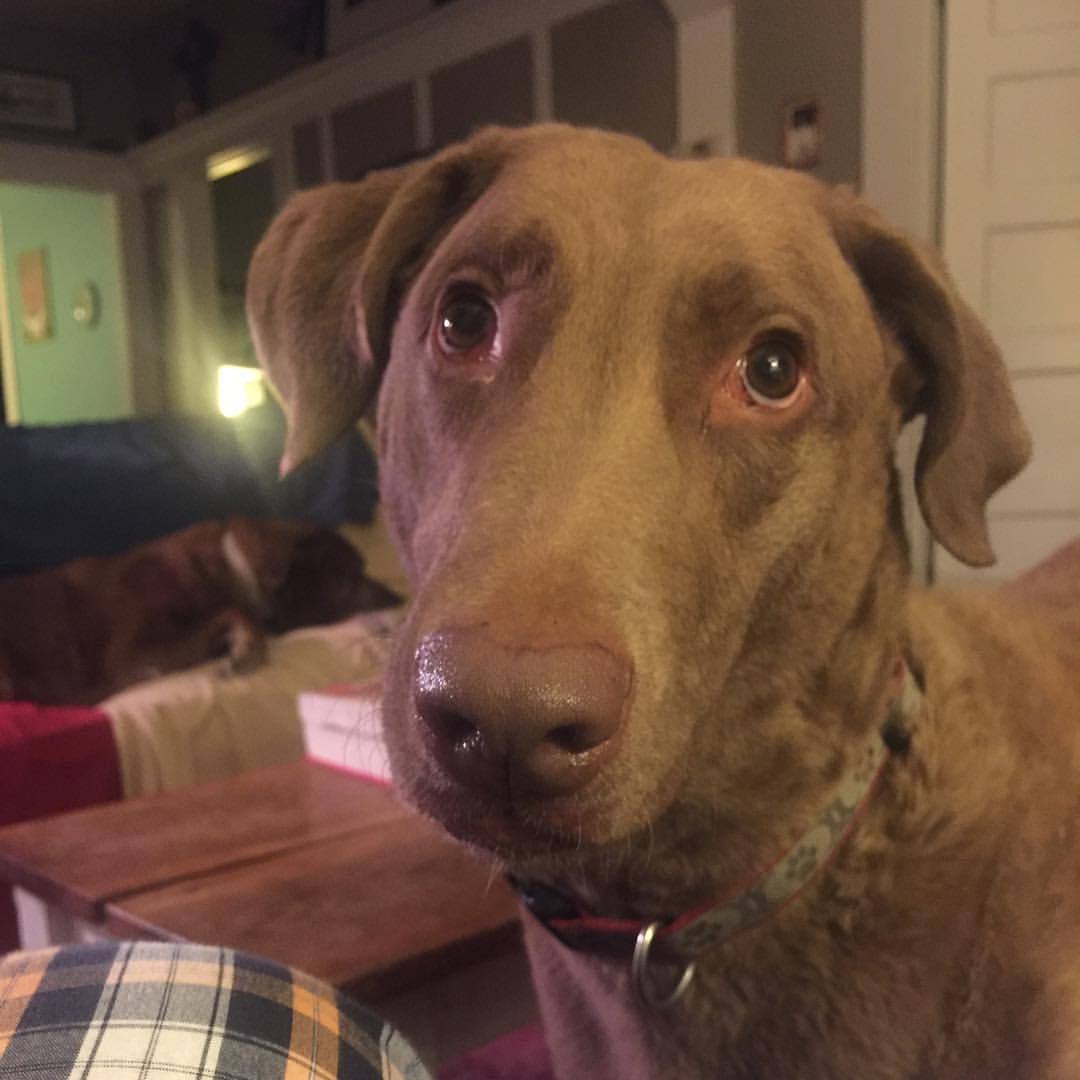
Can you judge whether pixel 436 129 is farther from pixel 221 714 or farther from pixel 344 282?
pixel 344 282

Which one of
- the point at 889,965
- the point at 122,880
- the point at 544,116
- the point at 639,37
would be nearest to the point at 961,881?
the point at 889,965

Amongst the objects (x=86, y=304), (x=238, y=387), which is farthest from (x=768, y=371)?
(x=86, y=304)

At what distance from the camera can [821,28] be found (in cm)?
366

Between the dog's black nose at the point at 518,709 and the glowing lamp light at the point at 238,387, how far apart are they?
5664 millimetres

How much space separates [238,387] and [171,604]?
3296mm

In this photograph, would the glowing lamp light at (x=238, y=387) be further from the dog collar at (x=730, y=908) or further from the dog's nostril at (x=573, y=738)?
the dog's nostril at (x=573, y=738)

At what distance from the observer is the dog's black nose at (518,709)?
667mm

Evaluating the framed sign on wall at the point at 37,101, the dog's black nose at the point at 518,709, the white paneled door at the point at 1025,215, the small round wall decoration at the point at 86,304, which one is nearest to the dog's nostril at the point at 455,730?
the dog's black nose at the point at 518,709

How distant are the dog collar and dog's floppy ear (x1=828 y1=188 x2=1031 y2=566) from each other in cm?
20

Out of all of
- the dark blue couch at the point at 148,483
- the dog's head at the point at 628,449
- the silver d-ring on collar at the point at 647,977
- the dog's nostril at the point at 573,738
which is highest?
the dog's head at the point at 628,449

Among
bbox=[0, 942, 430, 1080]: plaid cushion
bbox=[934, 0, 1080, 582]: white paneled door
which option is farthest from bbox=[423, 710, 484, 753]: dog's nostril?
bbox=[934, 0, 1080, 582]: white paneled door

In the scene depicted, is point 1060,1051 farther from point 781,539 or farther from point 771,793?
point 781,539

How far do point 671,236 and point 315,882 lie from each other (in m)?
1.07

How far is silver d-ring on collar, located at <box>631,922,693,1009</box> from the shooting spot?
103 centimetres
